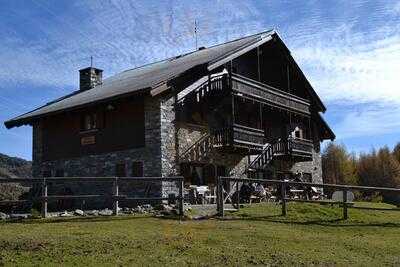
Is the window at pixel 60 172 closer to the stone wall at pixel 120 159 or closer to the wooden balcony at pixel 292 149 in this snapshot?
the stone wall at pixel 120 159

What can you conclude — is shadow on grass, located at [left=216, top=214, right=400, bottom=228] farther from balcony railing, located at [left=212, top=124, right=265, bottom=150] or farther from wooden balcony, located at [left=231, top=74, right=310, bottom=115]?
wooden balcony, located at [left=231, top=74, right=310, bottom=115]

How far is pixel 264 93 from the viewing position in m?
33.1

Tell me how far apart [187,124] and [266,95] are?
6171 millimetres

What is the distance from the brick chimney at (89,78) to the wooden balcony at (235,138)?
1138cm

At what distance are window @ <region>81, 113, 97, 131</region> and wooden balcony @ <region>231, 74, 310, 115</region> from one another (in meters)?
7.61

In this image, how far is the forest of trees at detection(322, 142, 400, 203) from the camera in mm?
80000

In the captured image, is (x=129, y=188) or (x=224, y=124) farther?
(x=224, y=124)

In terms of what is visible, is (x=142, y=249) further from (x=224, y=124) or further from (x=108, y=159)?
(x=224, y=124)

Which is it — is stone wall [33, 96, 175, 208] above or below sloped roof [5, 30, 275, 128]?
below

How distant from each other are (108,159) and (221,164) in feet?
19.8

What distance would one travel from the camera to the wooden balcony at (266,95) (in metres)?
30.8

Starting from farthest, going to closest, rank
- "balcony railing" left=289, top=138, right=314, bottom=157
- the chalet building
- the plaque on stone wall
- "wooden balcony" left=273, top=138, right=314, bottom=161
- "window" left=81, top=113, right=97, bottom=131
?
"balcony railing" left=289, top=138, right=314, bottom=157 → "wooden balcony" left=273, top=138, right=314, bottom=161 → "window" left=81, top=113, right=97, bottom=131 → the plaque on stone wall → the chalet building

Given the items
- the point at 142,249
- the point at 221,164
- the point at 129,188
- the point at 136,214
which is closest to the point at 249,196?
the point at 221,164

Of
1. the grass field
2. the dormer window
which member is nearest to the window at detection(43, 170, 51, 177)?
the grass field
